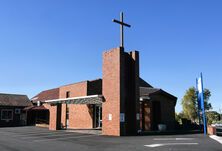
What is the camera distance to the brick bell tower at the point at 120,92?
2328 cm

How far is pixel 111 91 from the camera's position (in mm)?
24016

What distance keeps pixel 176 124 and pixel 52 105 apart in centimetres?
1458

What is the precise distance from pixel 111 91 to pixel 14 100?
97.7ft

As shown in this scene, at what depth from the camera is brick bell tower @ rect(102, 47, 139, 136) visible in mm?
23281

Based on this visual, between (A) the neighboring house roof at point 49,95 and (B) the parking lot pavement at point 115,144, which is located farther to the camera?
(A) the neighboring house roof at point 49,95

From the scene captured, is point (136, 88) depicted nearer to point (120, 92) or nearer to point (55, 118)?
point (120, 92)

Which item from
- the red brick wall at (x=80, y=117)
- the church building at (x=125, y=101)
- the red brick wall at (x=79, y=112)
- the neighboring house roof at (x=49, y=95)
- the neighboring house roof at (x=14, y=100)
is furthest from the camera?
the neighboring house roof at (x=49, y=95)

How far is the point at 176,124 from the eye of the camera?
109 ft

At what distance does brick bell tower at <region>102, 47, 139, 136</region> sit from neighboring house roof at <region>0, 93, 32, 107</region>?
2718 centimetres

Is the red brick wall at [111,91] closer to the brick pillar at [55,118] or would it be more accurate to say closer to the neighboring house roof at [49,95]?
the brick pillar at [55,118]

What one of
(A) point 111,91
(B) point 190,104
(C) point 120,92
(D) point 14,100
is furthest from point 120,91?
(B) point 190,104

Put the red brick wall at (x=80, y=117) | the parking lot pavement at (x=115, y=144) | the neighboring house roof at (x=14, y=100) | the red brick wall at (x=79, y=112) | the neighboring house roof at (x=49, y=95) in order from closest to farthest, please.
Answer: the parking lot pavement at (x=115, y=144) → the red brick wall at (x=80, y=117) → the red brick wall at (x=79, y=112) → the neighboring house roof at (x=14, y=100) → the neighboring house roof at (x=49, y=95)

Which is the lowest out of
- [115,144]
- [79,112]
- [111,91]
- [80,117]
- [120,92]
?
[115,144]

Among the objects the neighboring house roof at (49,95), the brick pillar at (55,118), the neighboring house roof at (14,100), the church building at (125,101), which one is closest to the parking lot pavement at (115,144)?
the church building at (125,101)
